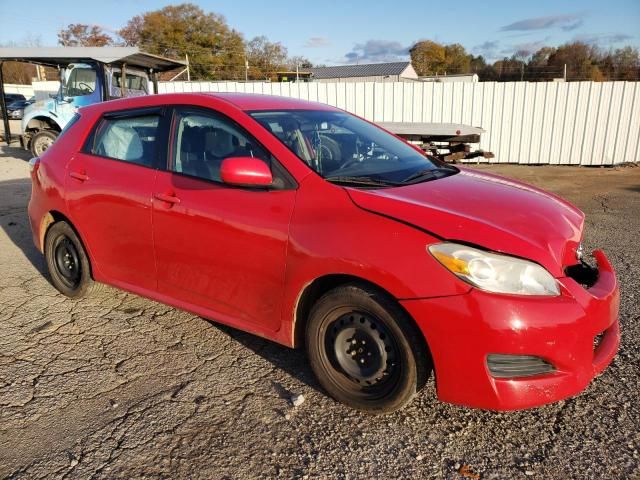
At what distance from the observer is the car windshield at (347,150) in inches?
115

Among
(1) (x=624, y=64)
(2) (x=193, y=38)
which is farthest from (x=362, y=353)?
(2) (x=193, y=38)

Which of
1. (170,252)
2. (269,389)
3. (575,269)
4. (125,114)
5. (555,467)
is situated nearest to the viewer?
(555,467)

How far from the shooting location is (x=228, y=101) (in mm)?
3205

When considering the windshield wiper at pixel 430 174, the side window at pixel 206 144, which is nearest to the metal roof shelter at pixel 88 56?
the side window at pixel 206 144

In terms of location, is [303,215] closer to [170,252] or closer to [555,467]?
[170,252]

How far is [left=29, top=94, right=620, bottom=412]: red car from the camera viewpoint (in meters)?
2.22

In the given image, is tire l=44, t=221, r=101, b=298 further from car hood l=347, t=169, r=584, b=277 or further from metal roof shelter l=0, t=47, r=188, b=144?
metal roof shelter l=0, t=47, r=188, b=144

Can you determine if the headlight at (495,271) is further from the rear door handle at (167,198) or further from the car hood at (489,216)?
the rear door handle at (167,198)

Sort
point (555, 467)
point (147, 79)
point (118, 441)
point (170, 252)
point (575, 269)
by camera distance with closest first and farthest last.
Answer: point (555, 467)
point (118, 441)
point (575, 269)
point (170, 252)
point (147, 79)

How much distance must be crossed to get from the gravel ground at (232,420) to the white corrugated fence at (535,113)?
10863 millimetres

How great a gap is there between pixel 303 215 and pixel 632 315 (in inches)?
111

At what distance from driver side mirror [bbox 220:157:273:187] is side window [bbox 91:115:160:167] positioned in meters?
0.93

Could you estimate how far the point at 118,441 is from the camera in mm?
2430

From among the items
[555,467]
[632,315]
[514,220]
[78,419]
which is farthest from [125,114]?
[632,315]
